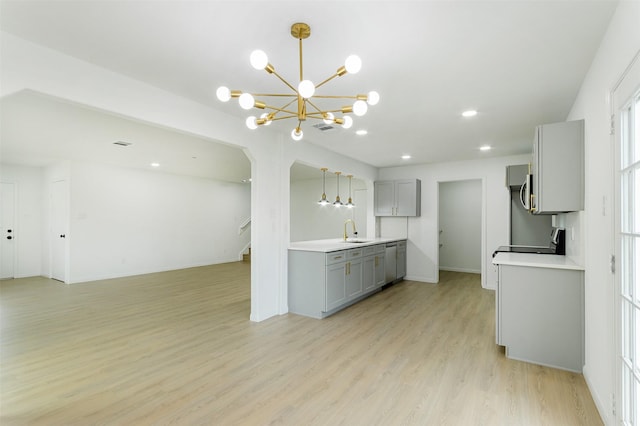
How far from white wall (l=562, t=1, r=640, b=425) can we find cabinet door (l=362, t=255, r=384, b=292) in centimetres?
302

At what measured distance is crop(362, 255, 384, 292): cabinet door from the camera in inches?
210

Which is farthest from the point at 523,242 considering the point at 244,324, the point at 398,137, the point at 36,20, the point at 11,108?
the point at 11,108

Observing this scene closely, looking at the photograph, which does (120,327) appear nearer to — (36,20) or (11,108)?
(11,108)

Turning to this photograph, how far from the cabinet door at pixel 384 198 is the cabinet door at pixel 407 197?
11 centimetres

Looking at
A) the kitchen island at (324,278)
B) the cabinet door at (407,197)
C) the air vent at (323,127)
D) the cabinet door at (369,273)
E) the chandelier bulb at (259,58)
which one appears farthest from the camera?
the cabinet door at (407,197)

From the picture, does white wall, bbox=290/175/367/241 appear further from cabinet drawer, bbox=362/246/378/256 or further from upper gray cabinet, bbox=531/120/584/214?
upper gray cabinet, bbox=531/120/584/214

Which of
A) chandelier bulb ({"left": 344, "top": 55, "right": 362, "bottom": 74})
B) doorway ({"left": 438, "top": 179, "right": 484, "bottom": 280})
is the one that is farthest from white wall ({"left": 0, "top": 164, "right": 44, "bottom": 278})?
doorway ({"left": 438, "top": 179, "right": 484, "bottom": 280})

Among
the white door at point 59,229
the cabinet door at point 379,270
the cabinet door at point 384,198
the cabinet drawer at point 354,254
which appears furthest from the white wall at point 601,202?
the white door at point 59,229

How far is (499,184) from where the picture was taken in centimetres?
622

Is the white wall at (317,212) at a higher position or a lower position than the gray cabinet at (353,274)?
higher

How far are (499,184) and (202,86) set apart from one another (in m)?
5.63

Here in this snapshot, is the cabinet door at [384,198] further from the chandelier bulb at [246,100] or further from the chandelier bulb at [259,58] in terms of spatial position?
the chandelier bulb at [259,58]

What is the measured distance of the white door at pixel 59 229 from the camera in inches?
265

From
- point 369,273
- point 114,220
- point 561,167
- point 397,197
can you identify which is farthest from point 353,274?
point 114,220
